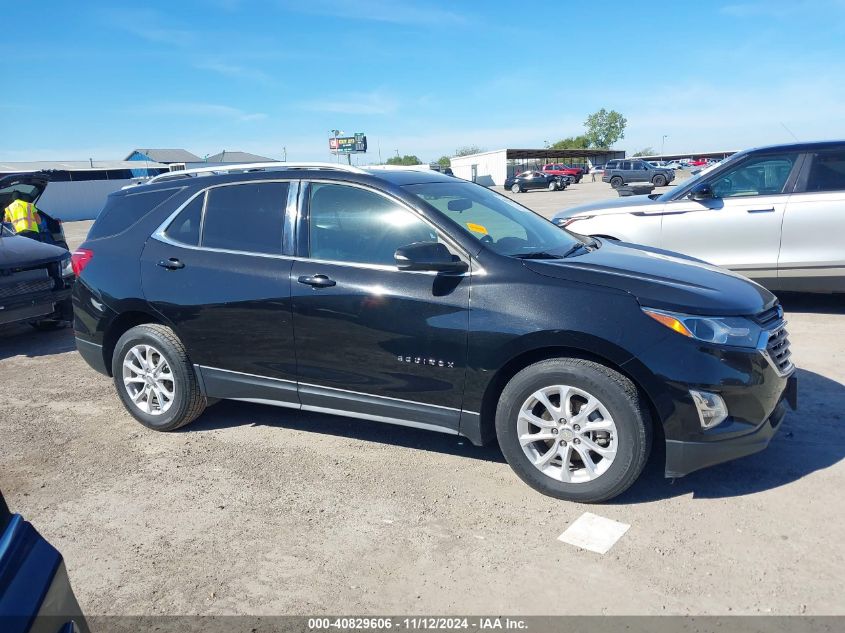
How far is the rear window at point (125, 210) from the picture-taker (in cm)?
486

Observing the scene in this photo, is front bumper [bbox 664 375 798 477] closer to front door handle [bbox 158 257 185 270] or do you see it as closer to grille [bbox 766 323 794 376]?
grille [bbox 766 323 794 376]

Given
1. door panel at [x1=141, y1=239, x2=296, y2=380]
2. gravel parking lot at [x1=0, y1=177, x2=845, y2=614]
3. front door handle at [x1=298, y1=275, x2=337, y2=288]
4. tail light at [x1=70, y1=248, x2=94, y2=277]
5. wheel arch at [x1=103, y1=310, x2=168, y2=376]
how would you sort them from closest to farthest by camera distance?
1. gravel parking lot at [x1=0, y1=177, x2=845, y2=614]
2. front door handle at [x1=298, y1=275, x2=337, y2=288]
3. door panel at [x1=141, y1=239, x2=296, y2=380]
4. wheel arch at [x1=103, y1=310, x2=168, y2=376]
5. tail light at [x1=70, y1=248, x2=94, y2=277]

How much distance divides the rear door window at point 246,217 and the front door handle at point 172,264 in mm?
197

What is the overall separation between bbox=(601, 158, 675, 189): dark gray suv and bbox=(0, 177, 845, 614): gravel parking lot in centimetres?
4064

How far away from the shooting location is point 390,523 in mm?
3455

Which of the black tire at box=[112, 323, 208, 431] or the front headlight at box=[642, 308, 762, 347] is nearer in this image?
the front headlight at box=[642, 308, 762, 347]

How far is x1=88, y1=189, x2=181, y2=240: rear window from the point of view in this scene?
486cm

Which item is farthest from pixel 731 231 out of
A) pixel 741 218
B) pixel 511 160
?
pixel 511 160

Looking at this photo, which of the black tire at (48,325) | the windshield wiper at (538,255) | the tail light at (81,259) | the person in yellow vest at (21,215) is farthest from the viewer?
the person in yellow vest at (21,215)

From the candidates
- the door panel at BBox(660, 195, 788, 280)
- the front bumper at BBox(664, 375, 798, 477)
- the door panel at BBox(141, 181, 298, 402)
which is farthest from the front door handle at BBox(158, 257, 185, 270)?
the door panel at BBox(660, 195, 788, 280)

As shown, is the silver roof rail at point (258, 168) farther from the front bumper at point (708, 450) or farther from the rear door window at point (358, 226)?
the front bumper at point (708, 450)

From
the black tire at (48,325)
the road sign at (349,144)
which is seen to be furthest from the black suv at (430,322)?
the road sign at (349,144)

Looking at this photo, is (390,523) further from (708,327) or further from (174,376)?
(174,376)

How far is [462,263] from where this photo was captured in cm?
371
